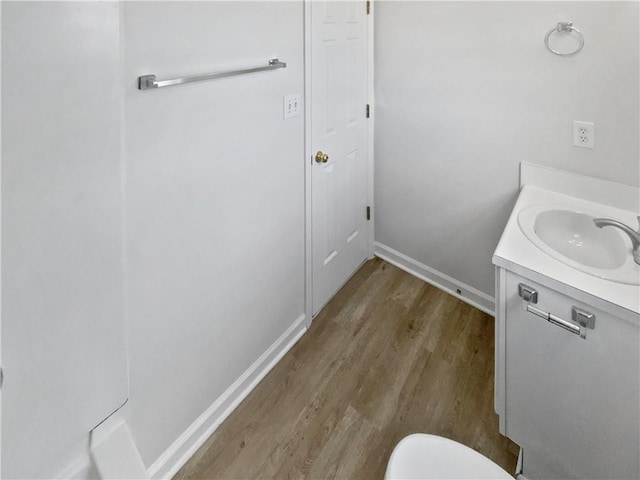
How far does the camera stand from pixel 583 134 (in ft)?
5.64

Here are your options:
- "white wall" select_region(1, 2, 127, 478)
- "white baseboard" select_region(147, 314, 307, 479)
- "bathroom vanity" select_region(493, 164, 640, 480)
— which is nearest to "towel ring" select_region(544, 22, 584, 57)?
"bathroom vanity" select_region(493, 164, 640, 480)

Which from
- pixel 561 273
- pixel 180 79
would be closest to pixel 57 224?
pixel 180 79

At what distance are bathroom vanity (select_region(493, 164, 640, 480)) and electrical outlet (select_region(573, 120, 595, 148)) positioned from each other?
10.0 inches

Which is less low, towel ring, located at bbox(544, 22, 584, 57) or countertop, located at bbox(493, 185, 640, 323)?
towel ring, located at bbox(544, 22, 584, 57)

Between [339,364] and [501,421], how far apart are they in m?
0.76

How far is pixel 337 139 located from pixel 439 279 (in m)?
1.08

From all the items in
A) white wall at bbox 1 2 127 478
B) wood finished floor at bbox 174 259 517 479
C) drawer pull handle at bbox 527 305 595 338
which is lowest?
wood finished floor at bbox 174 259 517 479

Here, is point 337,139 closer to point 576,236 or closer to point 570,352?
point 576,236

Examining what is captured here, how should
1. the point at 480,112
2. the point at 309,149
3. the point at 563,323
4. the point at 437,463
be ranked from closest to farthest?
the point at 437,463, the point at 563,323, the point at 309,149, the point at 480,112

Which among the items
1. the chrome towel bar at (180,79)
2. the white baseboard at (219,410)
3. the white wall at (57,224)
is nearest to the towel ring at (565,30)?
the chrome towel bar at (180,79)

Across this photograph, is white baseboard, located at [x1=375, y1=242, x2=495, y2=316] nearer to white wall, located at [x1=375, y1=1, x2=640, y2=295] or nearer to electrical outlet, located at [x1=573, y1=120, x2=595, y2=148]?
white wall, located at [x1=375, y1=1, x2=640, y2=295]

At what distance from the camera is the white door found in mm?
1958

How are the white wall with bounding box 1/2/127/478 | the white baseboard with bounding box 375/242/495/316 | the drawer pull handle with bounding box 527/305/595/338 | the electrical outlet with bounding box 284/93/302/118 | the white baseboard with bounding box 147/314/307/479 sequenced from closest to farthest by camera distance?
the white wall with bounding box 1/2/127/478, the drawer pull handle with bounding box 527/305/595/338, the white baseboard with bounding box 147/314/307/479, the electrical outlet with bounding box 284/93/302/118, the white baseboard with bounding box 375/242/495/316

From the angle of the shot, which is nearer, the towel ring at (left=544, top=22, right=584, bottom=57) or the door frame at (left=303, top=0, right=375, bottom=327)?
the towel ring at (left=544, top=22, right=584, bottom=57)
